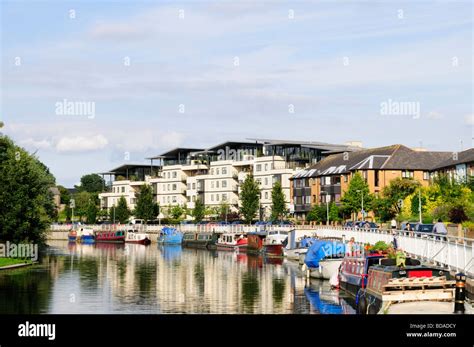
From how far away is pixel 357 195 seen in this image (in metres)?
132

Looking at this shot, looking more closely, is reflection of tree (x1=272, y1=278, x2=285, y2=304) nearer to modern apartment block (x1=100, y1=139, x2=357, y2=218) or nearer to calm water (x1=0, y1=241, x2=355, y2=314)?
calm water (x1=0, y1=241, x2=355, y2=314)

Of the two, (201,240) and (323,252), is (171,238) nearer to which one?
(201,240)

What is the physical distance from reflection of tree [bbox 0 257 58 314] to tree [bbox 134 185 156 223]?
118 m

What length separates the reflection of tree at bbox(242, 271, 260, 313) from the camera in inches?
2131

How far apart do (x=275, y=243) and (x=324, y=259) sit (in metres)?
39.6

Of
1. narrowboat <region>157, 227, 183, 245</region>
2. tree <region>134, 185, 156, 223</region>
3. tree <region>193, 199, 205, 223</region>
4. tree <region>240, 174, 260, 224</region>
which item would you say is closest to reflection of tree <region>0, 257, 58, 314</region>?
narrowboat <region>157, 227, 183, 245</region>

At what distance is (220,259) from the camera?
10581 centimetres

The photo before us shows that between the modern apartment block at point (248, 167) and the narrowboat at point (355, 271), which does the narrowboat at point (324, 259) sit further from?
the modern apartment block at point (248, 167)

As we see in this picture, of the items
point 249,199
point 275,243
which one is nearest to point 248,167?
point 249,199

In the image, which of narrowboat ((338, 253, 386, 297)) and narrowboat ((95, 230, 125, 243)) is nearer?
narrowboat ((338, 253, 386, 297))

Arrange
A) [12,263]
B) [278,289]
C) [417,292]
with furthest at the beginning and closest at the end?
1. [12,263]
2. [278,289]
3. [417,292]

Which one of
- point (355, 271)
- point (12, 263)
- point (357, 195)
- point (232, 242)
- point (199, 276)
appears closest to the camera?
point (355, 271)

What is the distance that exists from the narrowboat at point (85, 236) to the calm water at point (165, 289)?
79768 millimetres
